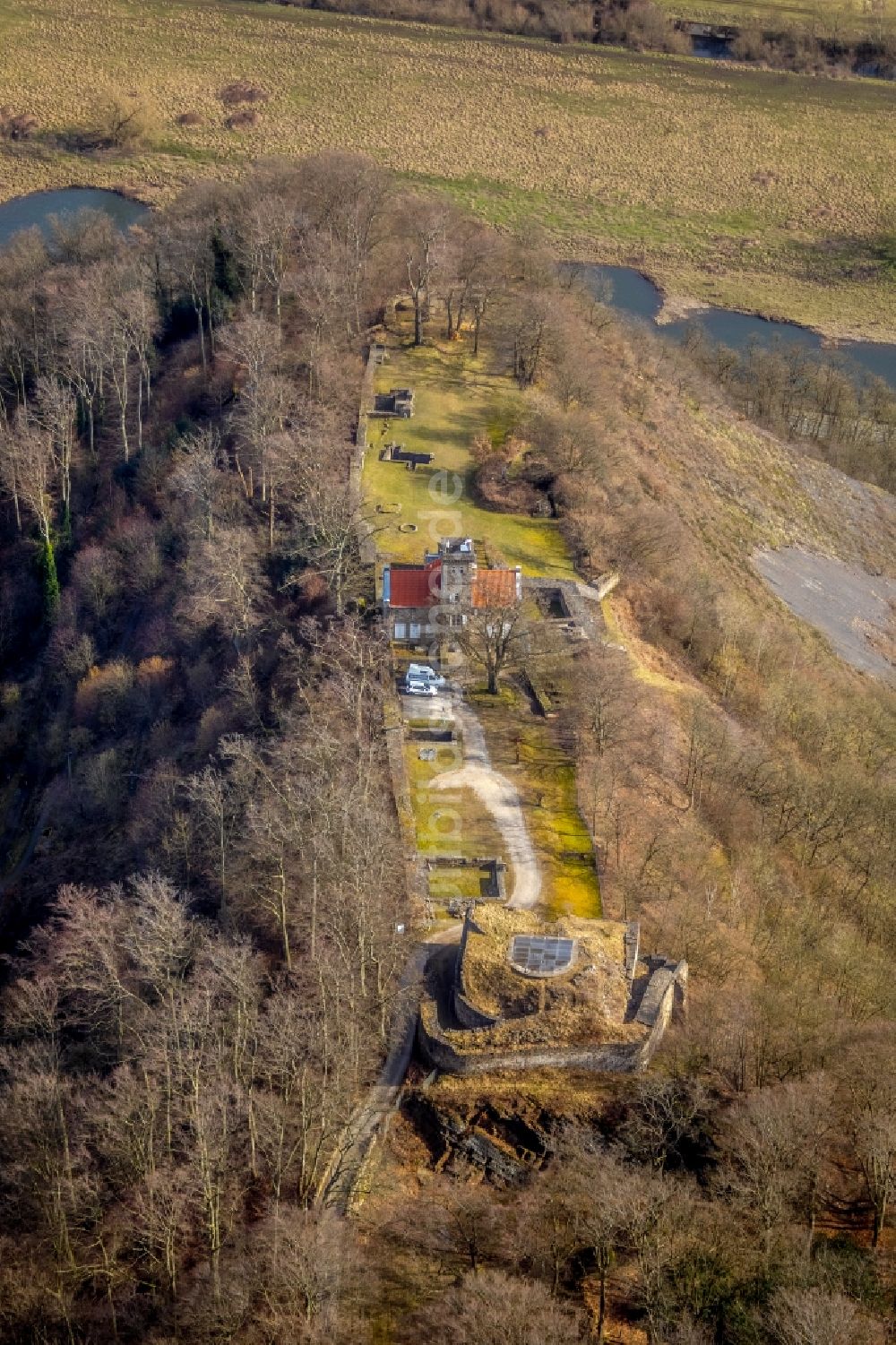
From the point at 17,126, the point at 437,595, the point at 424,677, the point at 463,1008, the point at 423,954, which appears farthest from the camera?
the point at 17,126

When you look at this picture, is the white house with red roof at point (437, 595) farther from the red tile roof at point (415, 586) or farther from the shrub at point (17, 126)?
the shrub at point (17, 126)

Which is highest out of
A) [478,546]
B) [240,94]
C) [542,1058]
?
[240,94]

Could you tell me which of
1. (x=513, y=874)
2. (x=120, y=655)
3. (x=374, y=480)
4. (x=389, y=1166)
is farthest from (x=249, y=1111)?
(x=374, y=480)

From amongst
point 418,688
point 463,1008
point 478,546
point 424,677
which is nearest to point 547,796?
point 418,688

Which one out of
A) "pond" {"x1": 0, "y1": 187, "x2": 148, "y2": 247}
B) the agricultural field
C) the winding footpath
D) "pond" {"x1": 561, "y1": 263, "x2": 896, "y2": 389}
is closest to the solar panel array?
the winding footpath

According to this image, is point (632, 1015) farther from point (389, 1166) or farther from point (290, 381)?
point (290, 381)

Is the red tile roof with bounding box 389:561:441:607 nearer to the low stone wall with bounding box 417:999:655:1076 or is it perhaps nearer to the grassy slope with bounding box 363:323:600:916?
the grassy slope with bounding box 363:323:600:916

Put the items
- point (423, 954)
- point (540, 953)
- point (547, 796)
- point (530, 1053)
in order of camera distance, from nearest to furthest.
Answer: point (530, 1053), point (540, 953), point (423, 954), point (547, 796)

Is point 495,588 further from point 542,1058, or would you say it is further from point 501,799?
point 542,1058
